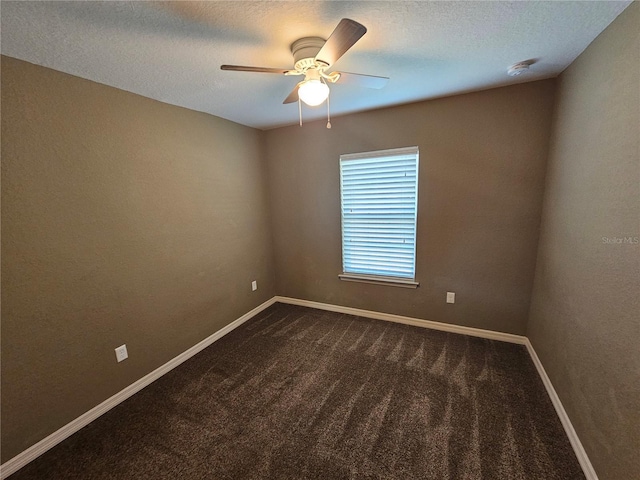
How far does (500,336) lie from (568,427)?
3.33ft

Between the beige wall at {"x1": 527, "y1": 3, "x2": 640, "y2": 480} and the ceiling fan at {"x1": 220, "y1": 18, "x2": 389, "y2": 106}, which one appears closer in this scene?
the beige wall at {"x1": 527, "y1": 3, "x2": 640, "y2": 480}

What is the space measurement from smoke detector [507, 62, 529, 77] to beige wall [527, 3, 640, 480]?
0.95 ft

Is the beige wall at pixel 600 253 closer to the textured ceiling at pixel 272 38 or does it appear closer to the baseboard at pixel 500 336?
the baseboard at pixel 500 336

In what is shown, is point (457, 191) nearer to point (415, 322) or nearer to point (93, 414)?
point (415, 322)

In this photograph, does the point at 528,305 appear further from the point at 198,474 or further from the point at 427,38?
the point at 198,474

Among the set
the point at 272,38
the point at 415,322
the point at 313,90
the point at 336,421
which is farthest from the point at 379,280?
the point at 272,38

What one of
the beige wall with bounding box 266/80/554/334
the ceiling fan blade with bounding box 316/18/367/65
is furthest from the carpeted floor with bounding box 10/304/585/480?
the ceiling fan blade with bounding box 316/18/367/65

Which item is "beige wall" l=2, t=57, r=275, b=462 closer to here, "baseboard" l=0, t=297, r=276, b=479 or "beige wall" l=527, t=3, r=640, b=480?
"baseboard" l=0, t=297, r=276, b=479

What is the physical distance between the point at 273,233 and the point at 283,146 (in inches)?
45.9

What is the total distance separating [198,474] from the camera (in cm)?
139

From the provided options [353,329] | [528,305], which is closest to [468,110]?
[528,305]

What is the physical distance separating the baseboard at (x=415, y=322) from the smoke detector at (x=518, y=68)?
2280mm

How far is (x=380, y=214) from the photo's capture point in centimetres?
282

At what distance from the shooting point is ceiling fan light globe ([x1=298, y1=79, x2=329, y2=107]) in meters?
1.36
